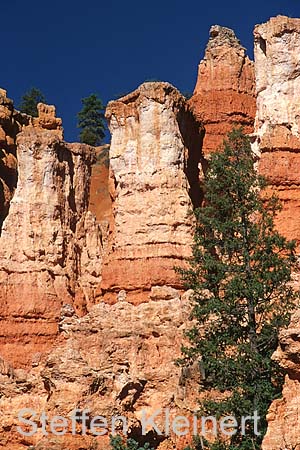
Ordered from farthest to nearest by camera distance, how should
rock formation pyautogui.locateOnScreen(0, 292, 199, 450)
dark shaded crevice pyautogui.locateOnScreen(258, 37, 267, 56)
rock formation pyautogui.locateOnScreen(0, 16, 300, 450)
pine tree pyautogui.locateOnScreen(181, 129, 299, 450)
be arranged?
dark shaded crevice pyautogui.locateOnScreen(258, 37, 267, 56) < rock formation pyautogui.locateOnScreen(0, 16, 300, 450) < rock formation pyautogui.locateOnScreen(0, 292, 199, 450) < pine tree pyautogui.locateOnScreen(181, 129, 299, 450)

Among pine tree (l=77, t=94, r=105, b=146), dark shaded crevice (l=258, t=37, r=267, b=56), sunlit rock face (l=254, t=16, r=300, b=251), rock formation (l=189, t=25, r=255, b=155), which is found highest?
pine tree (l=77, t=94, r=105, b=146)

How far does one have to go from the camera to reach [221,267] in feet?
81.5

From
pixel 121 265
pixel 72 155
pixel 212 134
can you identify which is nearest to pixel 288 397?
pixel 121 265

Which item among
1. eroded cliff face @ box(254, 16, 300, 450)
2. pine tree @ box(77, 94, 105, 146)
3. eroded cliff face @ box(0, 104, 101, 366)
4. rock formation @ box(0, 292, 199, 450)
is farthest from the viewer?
pine tree @ box(77, 94, 105, 146)

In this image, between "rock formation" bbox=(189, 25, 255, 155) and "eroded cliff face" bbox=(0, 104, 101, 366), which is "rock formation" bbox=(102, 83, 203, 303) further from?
"rock formation" bbox=(189, 25, 255, 155)

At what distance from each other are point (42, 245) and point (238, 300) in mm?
12180

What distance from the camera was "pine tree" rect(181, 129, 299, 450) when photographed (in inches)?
903

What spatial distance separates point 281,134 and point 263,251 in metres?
13.3

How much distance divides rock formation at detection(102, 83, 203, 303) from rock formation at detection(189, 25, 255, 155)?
1318 cm

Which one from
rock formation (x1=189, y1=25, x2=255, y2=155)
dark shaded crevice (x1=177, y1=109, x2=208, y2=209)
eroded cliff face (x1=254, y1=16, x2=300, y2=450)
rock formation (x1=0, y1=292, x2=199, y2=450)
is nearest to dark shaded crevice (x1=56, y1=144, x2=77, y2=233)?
dark shaded crevice (x1=177, y1=109, x2=208, y2=209)

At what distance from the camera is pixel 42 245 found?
34938 mm

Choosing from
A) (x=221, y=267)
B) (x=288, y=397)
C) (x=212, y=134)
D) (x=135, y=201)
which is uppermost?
(x=212, y=134)

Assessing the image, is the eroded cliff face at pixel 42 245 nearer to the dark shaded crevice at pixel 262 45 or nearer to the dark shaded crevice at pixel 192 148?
the dark shaded crevice at pixel 192 148

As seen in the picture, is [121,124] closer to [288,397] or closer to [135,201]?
[135,201]
